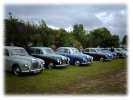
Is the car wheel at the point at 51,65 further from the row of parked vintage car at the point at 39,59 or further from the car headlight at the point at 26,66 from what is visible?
the car headlight at the point at 26,66

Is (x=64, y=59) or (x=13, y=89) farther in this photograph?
(x=64, y=59)

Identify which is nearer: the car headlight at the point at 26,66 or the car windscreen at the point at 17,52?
the car headlight at the point at 26,66

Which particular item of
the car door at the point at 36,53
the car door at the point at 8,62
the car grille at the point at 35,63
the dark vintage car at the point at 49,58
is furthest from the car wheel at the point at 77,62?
the car door at the point at 8,62

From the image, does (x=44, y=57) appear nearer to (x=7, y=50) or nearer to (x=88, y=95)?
(x=7, y=50)

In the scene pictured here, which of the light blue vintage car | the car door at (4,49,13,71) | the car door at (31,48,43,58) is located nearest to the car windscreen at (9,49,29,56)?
the car door at (4,49,13,71)

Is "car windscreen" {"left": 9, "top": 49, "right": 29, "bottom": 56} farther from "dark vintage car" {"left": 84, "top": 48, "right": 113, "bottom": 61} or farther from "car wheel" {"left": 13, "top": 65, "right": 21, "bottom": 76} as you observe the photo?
"dark vintage car" {"left": 84, "top": 48, "right": 113, "bottom": 61}

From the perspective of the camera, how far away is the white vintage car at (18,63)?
321 inches

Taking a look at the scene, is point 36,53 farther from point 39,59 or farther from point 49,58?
point 39,59

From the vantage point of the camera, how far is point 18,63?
323 inches

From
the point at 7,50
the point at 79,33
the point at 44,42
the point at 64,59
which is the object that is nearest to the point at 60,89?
the point at 7,50

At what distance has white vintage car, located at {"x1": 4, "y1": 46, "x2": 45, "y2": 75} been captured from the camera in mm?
8164

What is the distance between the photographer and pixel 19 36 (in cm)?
1686

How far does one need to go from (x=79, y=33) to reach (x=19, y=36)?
35.6 metres

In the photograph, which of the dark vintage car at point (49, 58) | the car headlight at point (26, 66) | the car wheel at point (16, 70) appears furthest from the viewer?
the dark vintage car at point (49, 58)
